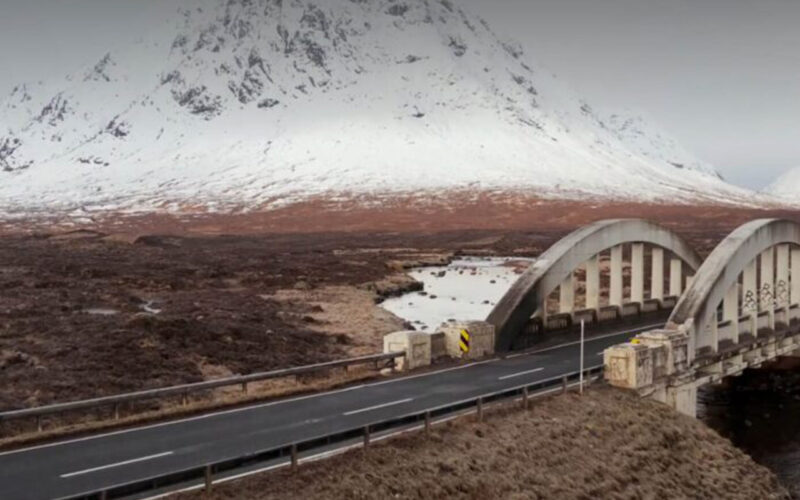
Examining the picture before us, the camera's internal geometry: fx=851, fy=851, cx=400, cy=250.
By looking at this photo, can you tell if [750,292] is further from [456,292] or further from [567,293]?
[456,292]

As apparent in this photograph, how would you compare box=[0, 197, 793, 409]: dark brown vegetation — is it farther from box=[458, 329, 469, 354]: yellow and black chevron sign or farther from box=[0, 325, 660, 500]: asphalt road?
box=[458, 329, 469, 354]: yellow and black chevron sign

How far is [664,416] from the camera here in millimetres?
25531

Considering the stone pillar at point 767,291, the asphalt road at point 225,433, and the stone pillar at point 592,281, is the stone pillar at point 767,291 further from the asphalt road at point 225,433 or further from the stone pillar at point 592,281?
the asphalt road at point 225,433

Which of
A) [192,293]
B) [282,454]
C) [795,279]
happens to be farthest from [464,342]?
[192,293]

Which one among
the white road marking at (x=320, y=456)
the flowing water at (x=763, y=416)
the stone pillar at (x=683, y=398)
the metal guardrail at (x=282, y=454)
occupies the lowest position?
the flowing water at (x=763, y=416)

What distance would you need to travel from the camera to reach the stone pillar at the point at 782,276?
3825cm

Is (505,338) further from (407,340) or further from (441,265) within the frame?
(441,265)

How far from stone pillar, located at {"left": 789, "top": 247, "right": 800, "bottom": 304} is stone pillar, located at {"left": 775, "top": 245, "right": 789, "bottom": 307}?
2.33ft

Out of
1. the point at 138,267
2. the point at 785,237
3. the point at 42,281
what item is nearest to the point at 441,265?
the point at 138,267

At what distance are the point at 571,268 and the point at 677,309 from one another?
14.7 feet

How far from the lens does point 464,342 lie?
1148 inches

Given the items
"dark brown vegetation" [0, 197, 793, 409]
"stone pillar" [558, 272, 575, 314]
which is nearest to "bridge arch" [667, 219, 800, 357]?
"stone pillar" [558, 272, 575, 314]

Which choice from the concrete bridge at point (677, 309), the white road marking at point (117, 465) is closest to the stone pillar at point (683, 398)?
the concrete bridge at point (677, 309)

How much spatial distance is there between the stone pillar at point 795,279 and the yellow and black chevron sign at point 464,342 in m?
18.7
